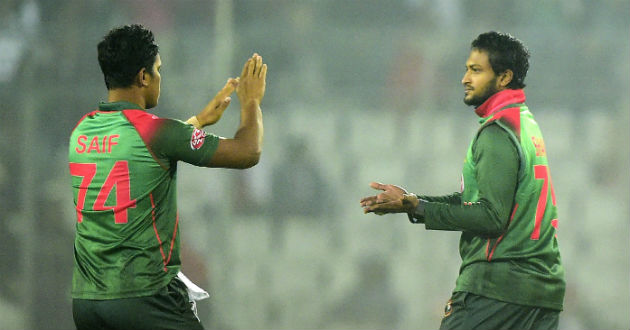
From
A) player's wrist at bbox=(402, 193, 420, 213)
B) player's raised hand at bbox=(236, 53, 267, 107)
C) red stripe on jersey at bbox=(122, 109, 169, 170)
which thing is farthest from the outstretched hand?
red stripe on jersey at bbox=(122, 109, 169, 170)

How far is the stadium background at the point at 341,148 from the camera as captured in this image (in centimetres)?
468

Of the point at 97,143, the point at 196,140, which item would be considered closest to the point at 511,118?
the point at 196,140

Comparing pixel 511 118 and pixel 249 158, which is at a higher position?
pixel 511 118

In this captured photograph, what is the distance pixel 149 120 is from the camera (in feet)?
7.26

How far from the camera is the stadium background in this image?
4680 mm

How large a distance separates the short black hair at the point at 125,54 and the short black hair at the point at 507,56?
113cm

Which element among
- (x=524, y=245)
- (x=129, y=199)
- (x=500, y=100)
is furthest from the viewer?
(x=500, y=100)

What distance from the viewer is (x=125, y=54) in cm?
228

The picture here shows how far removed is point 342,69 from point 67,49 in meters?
1.71

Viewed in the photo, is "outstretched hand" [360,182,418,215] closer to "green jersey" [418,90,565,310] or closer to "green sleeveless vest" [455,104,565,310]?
"green jersey" [418,90,565,310]

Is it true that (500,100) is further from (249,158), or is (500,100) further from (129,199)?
(129,199)

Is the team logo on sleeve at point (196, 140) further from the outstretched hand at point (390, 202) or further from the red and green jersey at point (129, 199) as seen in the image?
the outstretched hand at point (390, 202)

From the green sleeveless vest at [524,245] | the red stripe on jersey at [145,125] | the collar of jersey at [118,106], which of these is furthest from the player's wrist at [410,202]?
the collar of jersey at [118,106]

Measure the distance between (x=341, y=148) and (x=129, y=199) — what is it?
264cm
